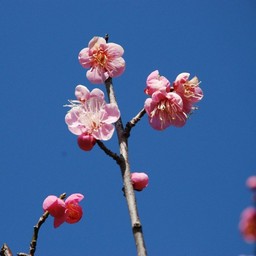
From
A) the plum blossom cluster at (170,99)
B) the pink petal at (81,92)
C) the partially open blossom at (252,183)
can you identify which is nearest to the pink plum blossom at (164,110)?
the plum blossom cluster at (170,99)

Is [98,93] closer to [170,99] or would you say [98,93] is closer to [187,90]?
[170,99]

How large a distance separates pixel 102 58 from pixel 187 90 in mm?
647

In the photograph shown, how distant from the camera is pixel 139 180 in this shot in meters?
2.12

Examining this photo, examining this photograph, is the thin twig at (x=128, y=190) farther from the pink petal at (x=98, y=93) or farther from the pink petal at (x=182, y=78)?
the pink petal at (x=182, y=78)

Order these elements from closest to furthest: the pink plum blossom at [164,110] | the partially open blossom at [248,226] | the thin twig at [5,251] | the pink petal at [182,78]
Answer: the partially open blossom at [248,226] → the thin twig at [5,251] → the pink plum blossom at [164,110] → the pink petal at [182,78]

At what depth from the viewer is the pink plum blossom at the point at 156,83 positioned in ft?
7.47

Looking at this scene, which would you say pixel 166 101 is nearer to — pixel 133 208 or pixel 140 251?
pixel 133 208

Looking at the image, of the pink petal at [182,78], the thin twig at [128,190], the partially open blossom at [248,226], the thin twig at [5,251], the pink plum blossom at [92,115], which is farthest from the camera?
the pink petal at [182,78]

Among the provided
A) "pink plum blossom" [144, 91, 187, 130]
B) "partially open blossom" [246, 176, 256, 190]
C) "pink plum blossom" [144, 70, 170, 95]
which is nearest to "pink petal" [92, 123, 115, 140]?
"pink plum blossom" [144, 91, 187, 130]

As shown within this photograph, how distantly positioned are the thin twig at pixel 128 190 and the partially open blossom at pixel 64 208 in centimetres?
55

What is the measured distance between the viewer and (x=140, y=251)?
1388 mm

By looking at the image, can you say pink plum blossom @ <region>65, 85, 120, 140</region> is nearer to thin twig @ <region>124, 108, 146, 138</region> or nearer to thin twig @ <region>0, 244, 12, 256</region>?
thin twig @ <region>124, 108, 146, 138</region>

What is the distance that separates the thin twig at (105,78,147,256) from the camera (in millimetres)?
1445

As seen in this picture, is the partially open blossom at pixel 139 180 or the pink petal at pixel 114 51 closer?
the partially open blossom at pixel 139 180
